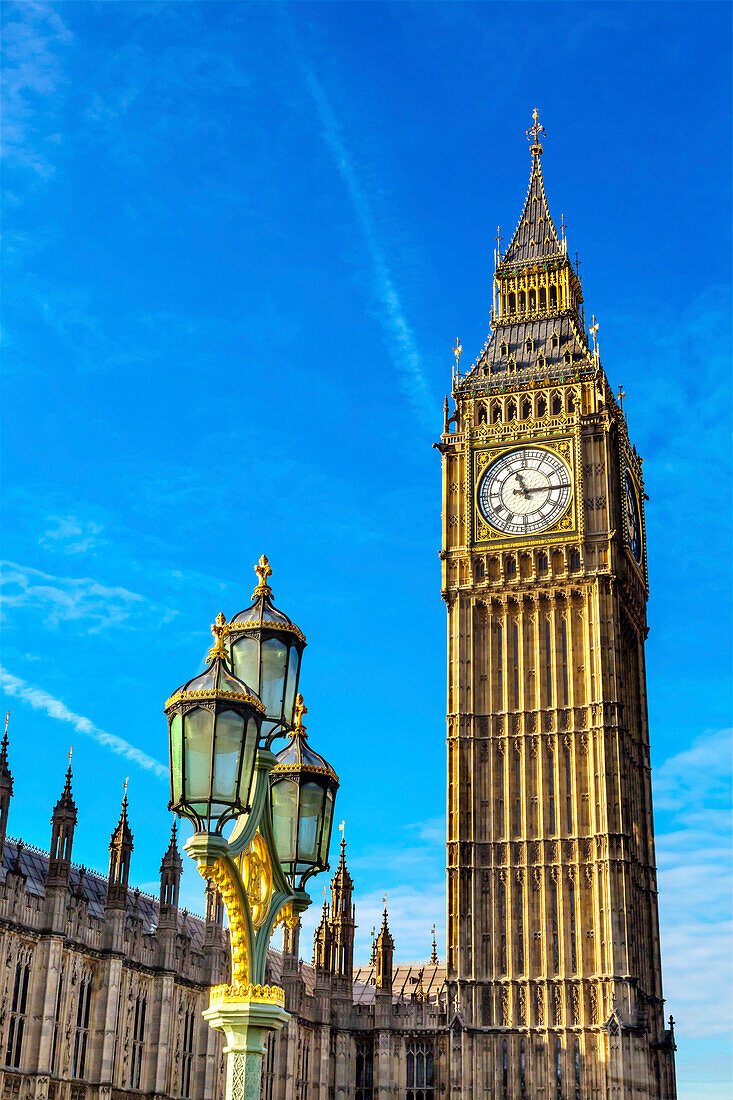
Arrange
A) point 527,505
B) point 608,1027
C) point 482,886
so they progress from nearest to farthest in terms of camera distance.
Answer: point 608,1027, point 482,886, point 527,505

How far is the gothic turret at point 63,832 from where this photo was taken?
43.2 m

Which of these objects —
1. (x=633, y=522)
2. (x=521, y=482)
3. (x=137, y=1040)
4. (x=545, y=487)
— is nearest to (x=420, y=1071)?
(x=137, y=1040)

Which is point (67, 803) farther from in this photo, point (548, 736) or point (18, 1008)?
point (548, 736)

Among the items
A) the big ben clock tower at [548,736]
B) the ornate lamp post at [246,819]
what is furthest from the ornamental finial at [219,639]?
the big ben clock tower at [548,736]

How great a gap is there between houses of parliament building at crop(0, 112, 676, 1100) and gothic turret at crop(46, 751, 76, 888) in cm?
300

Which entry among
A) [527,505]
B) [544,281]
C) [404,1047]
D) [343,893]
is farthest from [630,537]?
[404,1047]

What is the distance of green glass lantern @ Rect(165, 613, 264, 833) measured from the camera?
12352 mm

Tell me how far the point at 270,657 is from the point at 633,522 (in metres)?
59.3

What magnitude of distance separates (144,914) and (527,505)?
28592 mm

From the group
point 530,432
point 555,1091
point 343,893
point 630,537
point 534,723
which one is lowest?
point 555,1091

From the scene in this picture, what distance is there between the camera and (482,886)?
6294 centimetres

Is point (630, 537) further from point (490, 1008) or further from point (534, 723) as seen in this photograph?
point (490, 1008)

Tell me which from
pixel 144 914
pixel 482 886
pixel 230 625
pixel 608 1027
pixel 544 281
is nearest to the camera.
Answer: pixel 230 625

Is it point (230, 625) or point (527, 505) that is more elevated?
point (527, 505)
